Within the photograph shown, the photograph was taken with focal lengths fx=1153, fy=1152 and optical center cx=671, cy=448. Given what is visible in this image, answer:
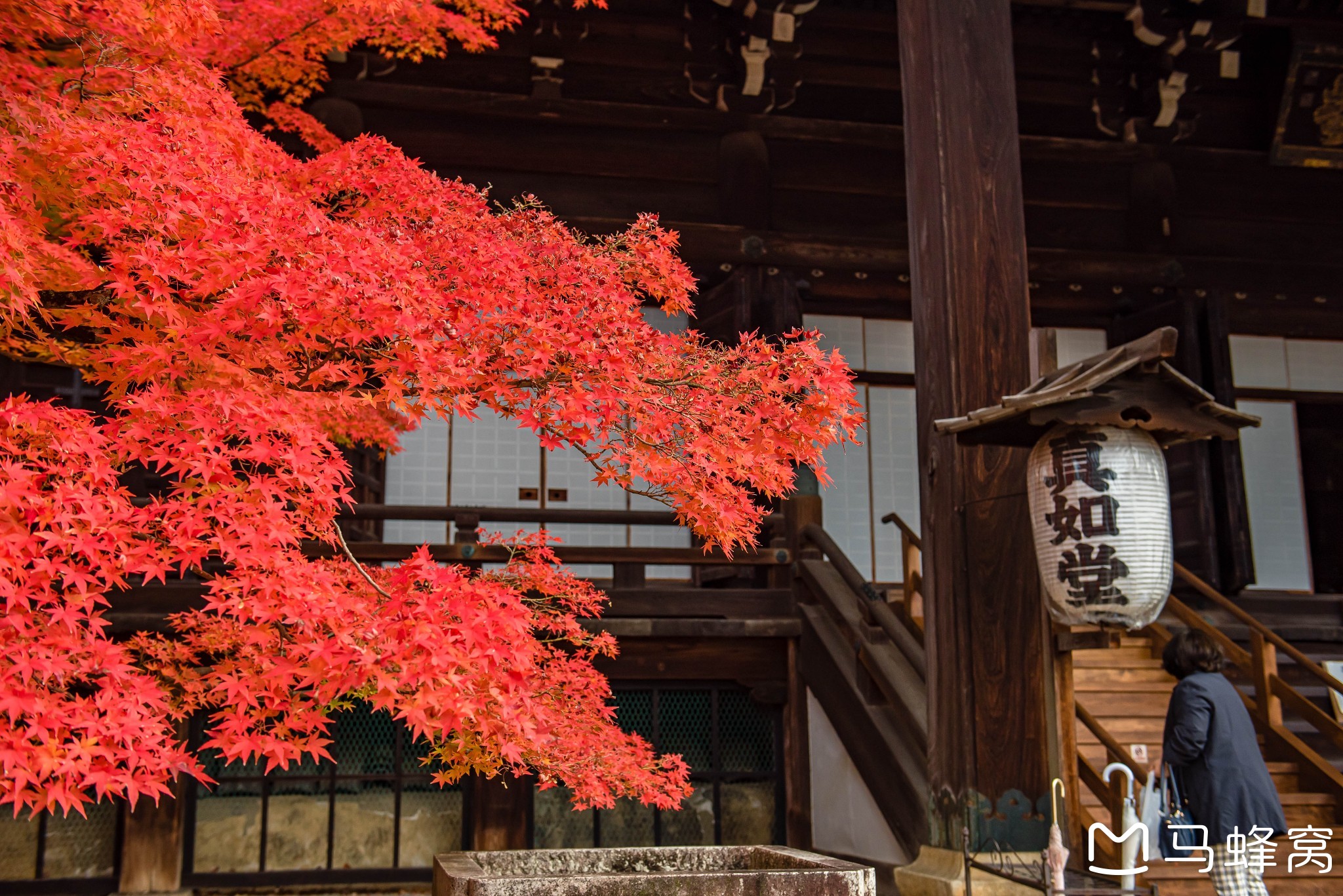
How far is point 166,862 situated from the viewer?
7652 millimetres

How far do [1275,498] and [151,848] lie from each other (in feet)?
32.7

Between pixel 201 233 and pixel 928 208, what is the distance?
3604 millimetres

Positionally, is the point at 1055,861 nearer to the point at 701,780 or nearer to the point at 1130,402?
the point at 1130,402

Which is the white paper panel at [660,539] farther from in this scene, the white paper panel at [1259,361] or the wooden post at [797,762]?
the white paper panel at [1259,361]

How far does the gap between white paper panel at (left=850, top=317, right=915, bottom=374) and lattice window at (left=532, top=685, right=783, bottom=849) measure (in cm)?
370

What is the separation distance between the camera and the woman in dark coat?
186 inches

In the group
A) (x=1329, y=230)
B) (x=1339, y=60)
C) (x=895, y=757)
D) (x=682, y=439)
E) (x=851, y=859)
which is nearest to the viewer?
(x=682, y=439)

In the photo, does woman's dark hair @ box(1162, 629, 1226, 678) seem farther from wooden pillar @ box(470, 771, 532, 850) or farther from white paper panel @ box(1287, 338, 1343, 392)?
white paper panel @ box(1287, 338, 1343, 392)

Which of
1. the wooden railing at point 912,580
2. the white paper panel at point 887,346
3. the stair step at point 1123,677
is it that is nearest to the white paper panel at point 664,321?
the white paper panel at point 887,346

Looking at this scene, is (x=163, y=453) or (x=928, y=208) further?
(x=928, y=208)

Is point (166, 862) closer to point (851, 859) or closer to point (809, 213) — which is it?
point (851, 859)

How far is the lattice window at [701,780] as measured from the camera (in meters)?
8.43

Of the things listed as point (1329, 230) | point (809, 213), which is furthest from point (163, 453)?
point (1329, 230)

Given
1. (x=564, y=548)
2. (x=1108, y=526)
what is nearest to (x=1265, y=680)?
(x=1108, y=526)
